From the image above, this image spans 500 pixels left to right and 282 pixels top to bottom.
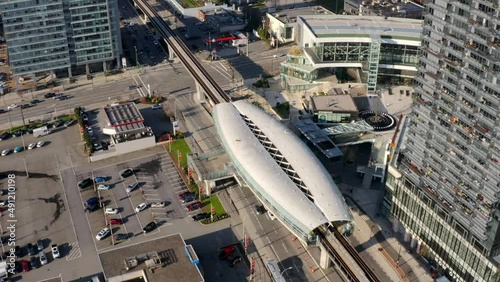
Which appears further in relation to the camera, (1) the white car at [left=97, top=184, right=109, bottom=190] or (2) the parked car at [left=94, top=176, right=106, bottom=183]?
(2) the parked car at [left=94, top=176, right=106, bottom=183]

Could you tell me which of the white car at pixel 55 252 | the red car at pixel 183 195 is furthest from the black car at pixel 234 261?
the white car at pixel 55 252

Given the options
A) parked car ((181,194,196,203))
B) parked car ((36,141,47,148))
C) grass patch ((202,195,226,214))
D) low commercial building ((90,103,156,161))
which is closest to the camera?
grass patch ((202,195,226,214))

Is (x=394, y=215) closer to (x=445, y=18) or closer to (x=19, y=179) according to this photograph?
(x=445, y=18)

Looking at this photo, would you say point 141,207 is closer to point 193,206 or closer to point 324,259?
point 193,206

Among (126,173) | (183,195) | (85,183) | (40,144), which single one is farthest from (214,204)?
(40,144)

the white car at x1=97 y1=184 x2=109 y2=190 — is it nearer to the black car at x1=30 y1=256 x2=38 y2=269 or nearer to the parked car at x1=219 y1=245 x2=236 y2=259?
the black car at x1=30 y1=256 x2=38 y2=269

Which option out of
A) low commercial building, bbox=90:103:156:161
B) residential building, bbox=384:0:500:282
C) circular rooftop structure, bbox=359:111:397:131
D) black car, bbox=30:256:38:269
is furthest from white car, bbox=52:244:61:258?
circular rooftop structure, bbox=359:111:397:131

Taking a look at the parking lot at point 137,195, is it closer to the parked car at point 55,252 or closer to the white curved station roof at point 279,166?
the parked car at point 55,252
